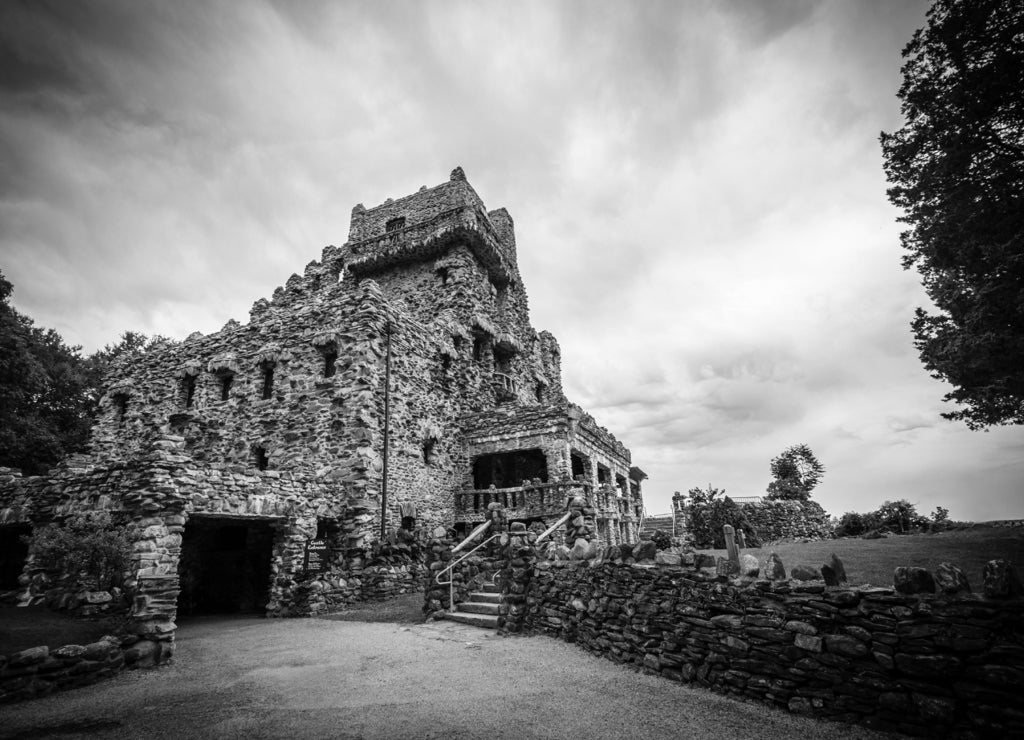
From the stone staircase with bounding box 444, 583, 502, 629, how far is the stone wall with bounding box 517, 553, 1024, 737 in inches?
148

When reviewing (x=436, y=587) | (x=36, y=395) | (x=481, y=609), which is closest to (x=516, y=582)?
(x=481, y=609)

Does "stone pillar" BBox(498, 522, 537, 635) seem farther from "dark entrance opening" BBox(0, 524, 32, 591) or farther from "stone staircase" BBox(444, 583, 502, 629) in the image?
"dark entrance opening" BBox(0, 524, 32, 591)

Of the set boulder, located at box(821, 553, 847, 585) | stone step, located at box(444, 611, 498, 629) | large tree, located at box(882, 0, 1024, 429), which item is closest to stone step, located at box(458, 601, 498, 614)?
stone step, located at box(444, 611, 498, 629)

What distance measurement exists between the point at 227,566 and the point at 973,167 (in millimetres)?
24404

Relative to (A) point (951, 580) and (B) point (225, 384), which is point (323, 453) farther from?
(A) point (951, 580)

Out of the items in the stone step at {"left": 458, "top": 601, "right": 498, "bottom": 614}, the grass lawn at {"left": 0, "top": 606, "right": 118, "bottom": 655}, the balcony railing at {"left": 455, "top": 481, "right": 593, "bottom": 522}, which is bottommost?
the stone step at {"left": 458, "top": 601, "right": 498, "bottom": 614}

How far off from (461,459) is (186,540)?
10250 millimetres

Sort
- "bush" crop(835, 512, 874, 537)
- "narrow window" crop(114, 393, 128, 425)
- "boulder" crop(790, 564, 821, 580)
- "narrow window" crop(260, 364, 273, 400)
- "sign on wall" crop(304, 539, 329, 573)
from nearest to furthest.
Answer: "boulder" crop(790, 564, 821, 580), "sign on wall" crop(304, 539, 329, 573), "narrow window" crop(260, 364, 273, 400), "narrow window" crop(114, 393, 128, 425), "bush" crop(835, 512, 874, 537)

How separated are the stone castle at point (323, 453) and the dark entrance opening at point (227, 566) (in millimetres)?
59

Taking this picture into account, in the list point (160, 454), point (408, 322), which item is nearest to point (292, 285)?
point (408, 322)

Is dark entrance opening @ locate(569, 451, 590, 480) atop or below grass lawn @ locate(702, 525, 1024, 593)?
atop

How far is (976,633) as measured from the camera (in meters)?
3.97

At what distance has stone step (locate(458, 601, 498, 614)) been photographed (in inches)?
423

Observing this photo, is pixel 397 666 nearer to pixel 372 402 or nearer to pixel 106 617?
pixel 106 617
